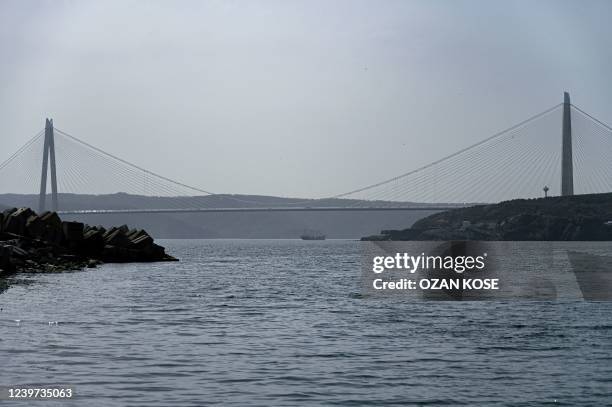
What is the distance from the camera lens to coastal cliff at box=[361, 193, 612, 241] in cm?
13475

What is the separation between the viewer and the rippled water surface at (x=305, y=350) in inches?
487

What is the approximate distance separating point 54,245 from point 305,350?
33.3 metres

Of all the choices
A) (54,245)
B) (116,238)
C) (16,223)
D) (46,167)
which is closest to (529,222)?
(46,167)

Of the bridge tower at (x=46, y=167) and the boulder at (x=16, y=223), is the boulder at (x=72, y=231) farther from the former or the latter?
the bridge tower at (x=46, y=167)

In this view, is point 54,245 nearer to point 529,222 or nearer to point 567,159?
point 567,159

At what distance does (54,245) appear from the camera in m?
47.1

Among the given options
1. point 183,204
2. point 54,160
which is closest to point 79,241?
point 54,160

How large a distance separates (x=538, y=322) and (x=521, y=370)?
7.59 meters

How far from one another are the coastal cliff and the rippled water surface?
366ft

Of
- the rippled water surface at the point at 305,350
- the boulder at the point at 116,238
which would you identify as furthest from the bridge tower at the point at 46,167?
the rippled water surface at the point at 305,350

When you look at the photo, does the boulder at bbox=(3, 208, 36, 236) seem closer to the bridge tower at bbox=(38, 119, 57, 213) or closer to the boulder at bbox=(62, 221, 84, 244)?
the boulder at bbox=(62, 221, 84, 244)

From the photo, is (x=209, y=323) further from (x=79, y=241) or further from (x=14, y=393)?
(x=79, y=241)

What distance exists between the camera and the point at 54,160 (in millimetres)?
115000

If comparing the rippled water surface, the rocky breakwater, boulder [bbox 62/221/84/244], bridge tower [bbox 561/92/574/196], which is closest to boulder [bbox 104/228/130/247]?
the rocky breakwater
